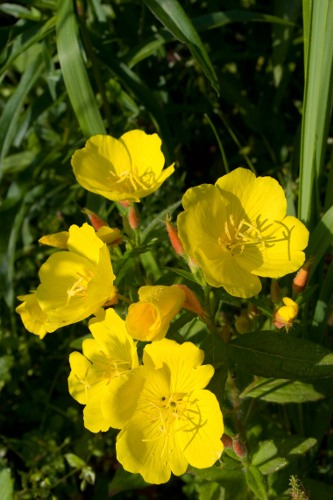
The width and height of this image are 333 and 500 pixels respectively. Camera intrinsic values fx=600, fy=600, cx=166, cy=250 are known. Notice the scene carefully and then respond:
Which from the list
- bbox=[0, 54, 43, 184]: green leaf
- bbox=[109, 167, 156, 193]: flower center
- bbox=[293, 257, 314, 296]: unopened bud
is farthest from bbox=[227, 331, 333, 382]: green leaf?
bbox=[0, 54, 43, 184]: green leaf

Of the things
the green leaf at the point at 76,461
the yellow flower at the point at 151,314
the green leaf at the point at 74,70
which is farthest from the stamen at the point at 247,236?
the green leaf at the point at 76,461

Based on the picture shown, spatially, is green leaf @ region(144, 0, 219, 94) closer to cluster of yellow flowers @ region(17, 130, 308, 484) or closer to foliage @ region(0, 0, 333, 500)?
foliage @ region(0, 0, 333, 500)

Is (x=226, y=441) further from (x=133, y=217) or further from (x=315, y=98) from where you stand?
(x=315, y=98)

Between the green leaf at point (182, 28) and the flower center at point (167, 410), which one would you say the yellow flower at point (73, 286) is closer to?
the flower center at point (167, 410)

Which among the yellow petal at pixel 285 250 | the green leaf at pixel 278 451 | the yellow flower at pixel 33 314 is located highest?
the yellow petal at pixel 285 250

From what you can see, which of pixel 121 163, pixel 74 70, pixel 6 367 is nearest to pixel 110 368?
pixel 121 163

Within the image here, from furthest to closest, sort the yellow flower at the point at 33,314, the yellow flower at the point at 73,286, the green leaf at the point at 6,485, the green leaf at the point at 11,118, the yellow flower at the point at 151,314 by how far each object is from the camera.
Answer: the green leaf at the point at 11,118, the green leaf at the point at 6,485, the yellow flower at the point at 33,314, the yellow flower at the point at 73,286, the yellow flower at the point at 151,314

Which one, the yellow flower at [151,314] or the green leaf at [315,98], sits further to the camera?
the green leaf at [315,98]
